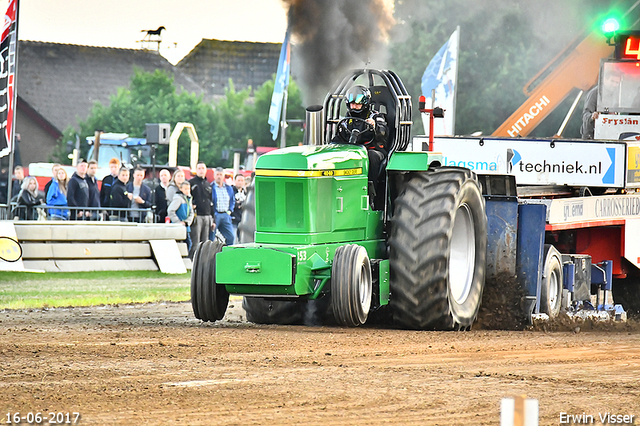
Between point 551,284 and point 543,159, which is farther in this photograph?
point 543,159

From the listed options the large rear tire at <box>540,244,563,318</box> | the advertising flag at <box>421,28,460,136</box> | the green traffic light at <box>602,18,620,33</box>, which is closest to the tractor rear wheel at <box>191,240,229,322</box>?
the large rear tire at <box>540,244,563,318</box>

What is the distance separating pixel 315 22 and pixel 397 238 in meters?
5.86

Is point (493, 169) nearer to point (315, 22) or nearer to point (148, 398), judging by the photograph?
point (315, 22)

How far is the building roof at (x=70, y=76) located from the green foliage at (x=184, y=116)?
2627 mm

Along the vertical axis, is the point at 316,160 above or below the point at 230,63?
below

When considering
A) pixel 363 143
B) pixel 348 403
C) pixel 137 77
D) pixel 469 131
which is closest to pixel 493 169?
pixel 363 143

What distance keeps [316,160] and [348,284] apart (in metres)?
1.19

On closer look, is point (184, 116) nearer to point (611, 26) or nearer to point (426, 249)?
point (611, 26)

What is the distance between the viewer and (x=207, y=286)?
375 inches

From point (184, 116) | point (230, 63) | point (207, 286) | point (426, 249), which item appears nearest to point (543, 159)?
point (426, 249)

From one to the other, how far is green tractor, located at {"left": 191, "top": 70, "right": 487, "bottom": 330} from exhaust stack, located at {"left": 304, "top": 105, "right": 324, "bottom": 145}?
2.60 ft

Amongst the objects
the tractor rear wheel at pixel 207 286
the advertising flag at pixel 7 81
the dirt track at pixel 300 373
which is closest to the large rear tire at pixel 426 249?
the dirt track at pixel 300 373

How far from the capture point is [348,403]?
18.8 feet

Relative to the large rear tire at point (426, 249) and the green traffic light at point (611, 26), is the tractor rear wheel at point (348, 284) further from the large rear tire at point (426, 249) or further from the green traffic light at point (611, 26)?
the green traffic light at point (611, 26)
